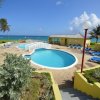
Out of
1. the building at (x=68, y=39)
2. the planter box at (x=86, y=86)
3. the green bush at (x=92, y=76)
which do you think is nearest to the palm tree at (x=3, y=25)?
the building at (x=68, y=39)

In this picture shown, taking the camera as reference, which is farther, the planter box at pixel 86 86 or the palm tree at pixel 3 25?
the palm tree at pixel 3 25

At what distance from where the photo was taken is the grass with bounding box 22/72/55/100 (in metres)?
5.98

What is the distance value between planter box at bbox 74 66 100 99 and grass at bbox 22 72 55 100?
2.77 m

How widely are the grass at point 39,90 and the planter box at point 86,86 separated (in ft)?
9.09

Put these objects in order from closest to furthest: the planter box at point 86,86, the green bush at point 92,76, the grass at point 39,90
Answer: the grass at point 39,90 → the planter box at point 86,86 → the green bush at point 92,76

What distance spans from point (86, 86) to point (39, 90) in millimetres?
3725

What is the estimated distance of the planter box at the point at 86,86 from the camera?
8.12 metres

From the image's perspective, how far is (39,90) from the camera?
660cm

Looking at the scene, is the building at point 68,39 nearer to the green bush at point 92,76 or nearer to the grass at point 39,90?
the green bush at point 92,76

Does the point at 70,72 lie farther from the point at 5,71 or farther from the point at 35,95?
the point at 5,71

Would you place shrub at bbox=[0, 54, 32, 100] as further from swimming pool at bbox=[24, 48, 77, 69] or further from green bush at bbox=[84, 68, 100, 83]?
swimming pool at bbox=[24, 48, 77, 69]

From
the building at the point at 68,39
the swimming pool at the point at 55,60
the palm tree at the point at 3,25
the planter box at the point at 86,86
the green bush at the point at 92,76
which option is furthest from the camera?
the palm tree at the point at 3,25

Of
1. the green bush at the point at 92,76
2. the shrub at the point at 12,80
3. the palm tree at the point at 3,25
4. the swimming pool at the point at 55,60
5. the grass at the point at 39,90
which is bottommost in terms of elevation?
the swimming pool at the point at 55,60

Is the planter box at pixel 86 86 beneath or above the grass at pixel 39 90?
beneath
